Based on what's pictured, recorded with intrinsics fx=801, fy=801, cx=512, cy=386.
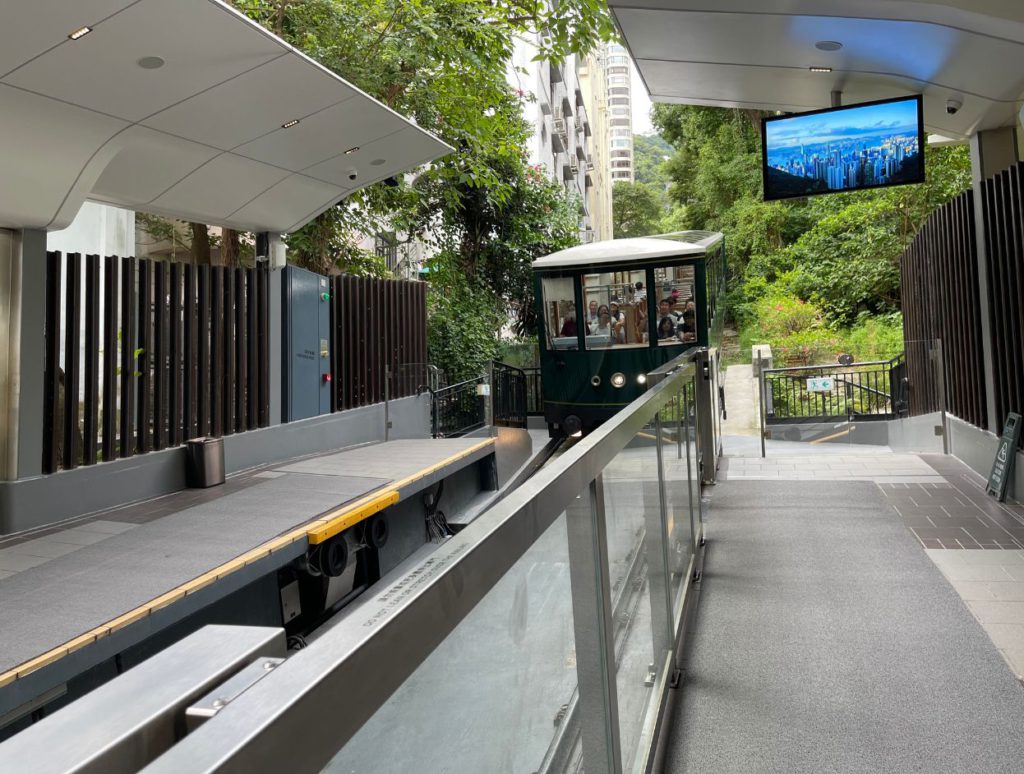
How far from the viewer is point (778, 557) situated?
4926 millimetres

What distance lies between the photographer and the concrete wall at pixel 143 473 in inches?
226

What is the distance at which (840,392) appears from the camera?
12.0m

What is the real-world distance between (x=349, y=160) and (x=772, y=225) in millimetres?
21025

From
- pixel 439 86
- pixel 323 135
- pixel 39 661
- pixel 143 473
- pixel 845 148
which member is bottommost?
pixel 39 661

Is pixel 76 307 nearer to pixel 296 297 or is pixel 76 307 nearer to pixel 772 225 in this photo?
pixel 296 297

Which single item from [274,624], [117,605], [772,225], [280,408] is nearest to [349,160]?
[280,408]

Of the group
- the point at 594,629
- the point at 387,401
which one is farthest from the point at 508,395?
the point at 594,629

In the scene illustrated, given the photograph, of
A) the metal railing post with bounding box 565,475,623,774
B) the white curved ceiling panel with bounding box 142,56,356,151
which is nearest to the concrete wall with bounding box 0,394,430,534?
the white curved ceiling panel with bounding box 142,56,356,151

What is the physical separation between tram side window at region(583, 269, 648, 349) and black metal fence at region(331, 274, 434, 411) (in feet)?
8.68

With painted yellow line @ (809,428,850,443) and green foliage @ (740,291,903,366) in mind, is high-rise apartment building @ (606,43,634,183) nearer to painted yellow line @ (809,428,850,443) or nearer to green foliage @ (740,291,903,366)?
green foliage @ (740,291,903,366)

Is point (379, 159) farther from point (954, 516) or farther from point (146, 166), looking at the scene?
point (954, 516)

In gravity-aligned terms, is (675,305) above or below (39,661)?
above

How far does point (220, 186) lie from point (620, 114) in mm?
139034

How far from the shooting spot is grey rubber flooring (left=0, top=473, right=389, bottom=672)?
11.8 ft
